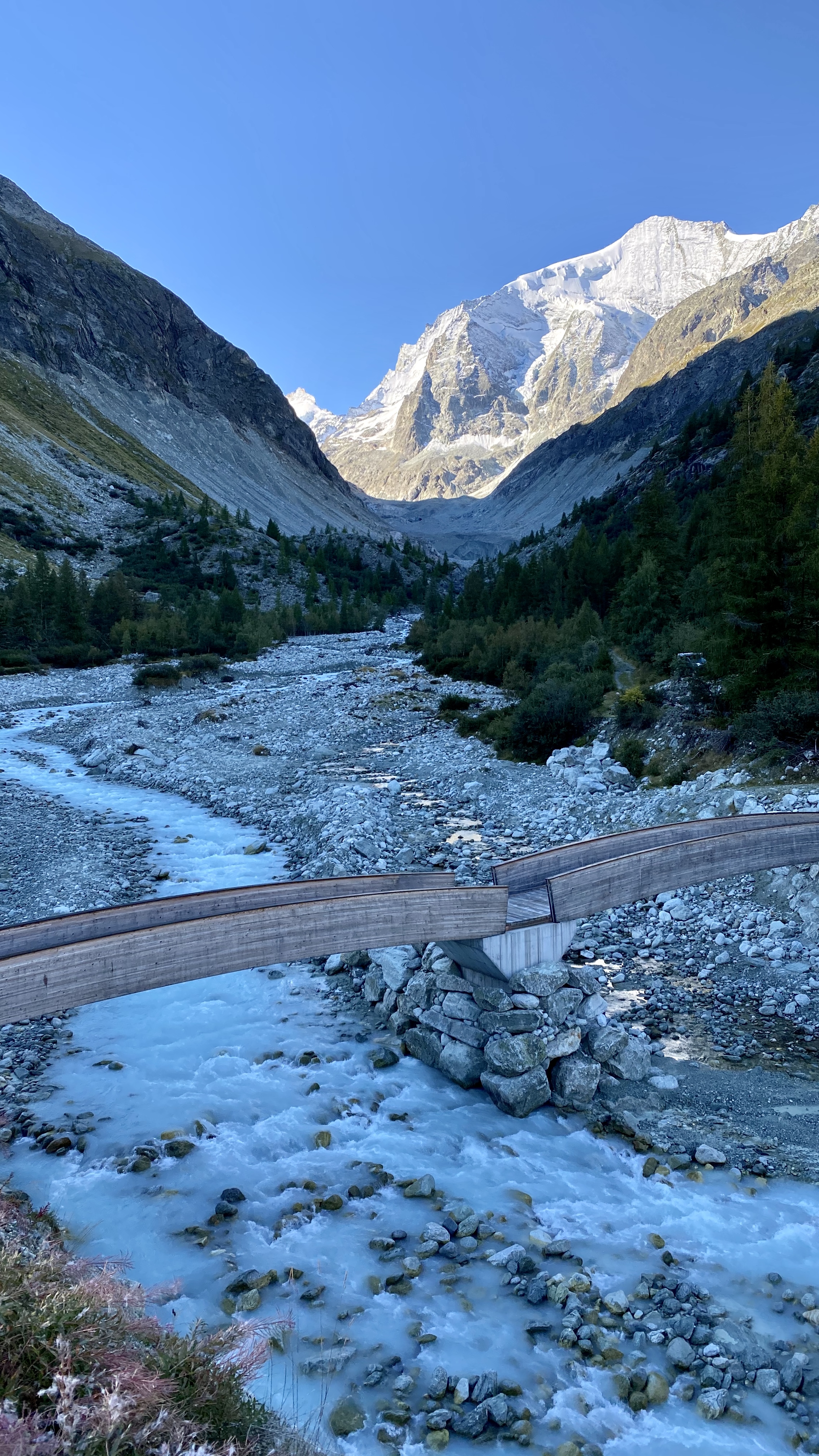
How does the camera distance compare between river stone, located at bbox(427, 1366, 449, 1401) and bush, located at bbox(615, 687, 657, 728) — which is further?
bush, located at bbox(615, 687, 657, 728)

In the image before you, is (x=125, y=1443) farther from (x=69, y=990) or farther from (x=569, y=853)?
(x=569, y=853)

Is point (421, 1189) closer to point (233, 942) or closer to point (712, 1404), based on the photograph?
point (712, 1404)

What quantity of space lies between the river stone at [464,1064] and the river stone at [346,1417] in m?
3.84

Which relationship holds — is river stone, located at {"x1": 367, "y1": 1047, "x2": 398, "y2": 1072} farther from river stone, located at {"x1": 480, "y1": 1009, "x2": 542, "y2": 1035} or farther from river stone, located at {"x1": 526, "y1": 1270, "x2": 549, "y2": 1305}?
river stone, located at {"x1": 526, "y1": 1270, "x2": 549, "y2": 1305}

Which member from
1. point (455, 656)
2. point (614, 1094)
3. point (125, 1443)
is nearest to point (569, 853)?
point (614, 1094)

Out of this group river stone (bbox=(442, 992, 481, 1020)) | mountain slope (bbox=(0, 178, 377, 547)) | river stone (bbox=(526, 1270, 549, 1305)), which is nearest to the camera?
river stone (bbox=(526, 1270, 549, 1305))

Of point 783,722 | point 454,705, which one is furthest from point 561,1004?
point 454,705

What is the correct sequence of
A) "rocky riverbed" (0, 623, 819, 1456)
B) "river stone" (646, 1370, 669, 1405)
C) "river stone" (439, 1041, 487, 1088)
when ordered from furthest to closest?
"river stone" (439, 1041, 487, 1088) → "rocky riverbed" (0, 623, 819, 1456) → "river stone" (646, 1370, 669, 1405)

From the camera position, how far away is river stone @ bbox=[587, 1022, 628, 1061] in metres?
8.64

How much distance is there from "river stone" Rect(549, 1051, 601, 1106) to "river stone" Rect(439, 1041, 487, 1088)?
2.83 ft

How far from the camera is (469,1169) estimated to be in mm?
7207

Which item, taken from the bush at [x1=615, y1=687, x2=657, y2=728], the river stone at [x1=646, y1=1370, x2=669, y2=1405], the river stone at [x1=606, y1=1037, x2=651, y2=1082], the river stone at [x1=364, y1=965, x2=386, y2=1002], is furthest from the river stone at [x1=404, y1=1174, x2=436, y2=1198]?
the bush at [x1=615, y1=687, x2=657, y2=728]

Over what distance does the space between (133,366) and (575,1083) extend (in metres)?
195

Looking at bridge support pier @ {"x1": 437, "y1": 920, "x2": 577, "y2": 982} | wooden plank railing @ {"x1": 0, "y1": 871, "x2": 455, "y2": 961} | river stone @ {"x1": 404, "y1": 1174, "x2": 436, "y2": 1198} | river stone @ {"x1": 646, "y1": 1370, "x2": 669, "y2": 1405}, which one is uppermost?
wooden plank railing @ {"x1": 0, "y1": 871, "x2": 455, "y2": 961}
